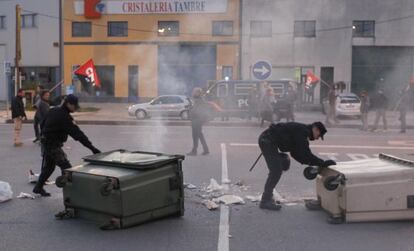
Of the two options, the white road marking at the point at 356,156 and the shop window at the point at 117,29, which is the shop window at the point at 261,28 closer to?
the shop window at the point at 117,29

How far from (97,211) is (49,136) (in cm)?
142

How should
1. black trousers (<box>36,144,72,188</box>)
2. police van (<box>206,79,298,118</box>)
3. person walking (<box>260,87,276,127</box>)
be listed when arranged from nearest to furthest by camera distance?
1. black trousers (<box>36,144,72,188</box>)
2. person walking (<box>260,87,276,127</box>)
3. police van (<box>206,79,298,118</box>)

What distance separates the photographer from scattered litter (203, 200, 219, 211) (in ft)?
18.0

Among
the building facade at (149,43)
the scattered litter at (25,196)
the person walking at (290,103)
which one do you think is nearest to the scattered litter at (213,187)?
the building facade at (149,43)

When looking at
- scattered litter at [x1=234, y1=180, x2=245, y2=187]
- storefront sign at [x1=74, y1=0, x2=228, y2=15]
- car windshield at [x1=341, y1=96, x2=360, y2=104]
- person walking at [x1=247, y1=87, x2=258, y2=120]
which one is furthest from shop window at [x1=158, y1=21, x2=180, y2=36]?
car windshield at [x1=341, y1=96, x2=360, y2=104]

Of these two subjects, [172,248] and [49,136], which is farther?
[49,136]

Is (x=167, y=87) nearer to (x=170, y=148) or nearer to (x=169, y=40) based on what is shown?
(x=169, y=40)

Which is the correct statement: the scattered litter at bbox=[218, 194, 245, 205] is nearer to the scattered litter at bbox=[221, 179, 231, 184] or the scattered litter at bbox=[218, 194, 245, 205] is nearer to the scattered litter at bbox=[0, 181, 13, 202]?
the scattered litter at bbox=[221, 179, 231, 184]

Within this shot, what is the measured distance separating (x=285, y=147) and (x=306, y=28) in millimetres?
1141

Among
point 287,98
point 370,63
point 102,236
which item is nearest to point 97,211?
point 102,236

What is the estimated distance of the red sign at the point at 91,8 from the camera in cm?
526

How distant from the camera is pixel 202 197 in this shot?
602 centimetres

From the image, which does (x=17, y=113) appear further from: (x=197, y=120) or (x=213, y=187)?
(x=213, y=187)

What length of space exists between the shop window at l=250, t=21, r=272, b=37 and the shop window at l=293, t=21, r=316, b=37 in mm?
314
